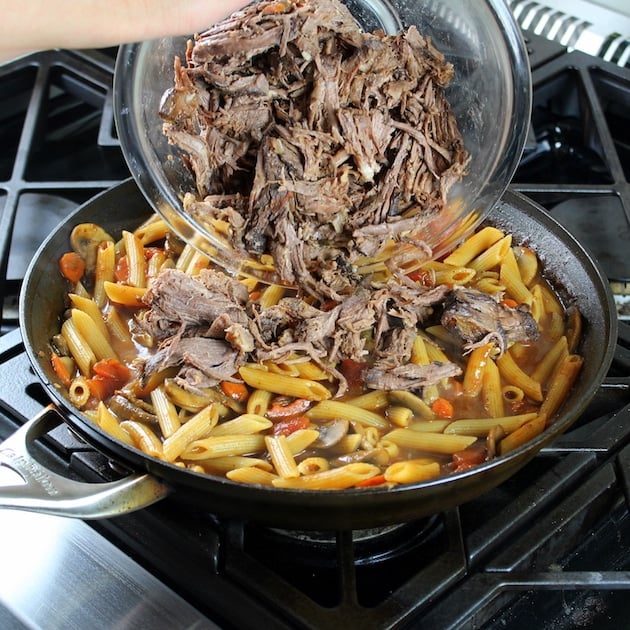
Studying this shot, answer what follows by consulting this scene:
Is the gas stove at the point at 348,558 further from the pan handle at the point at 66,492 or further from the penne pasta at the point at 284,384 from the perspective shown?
the penne pasta at the point at 284,384

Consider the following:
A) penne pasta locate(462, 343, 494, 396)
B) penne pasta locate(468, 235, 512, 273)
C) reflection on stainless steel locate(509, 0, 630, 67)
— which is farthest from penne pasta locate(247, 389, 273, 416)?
reflection on stainless steel locate(509, 0, 630, 67)

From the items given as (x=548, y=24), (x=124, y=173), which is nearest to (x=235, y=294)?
(x=124, y=173)

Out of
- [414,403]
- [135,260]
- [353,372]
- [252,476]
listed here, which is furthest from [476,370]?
[135,260]

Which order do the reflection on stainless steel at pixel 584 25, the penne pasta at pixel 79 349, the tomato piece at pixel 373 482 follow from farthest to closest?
the reflection on stainless steel at pixel 584 25
the penne pasta at pixel 79 349
the tomato piece at pixel 373 482

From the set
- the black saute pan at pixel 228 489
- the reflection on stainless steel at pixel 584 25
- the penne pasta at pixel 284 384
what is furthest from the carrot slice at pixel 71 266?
the reflection on stainless steel at pixel 584 25

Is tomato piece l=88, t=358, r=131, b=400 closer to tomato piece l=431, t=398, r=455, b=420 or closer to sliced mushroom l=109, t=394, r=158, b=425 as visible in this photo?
sliced mushroom l=109, t=394, r=158, b=425

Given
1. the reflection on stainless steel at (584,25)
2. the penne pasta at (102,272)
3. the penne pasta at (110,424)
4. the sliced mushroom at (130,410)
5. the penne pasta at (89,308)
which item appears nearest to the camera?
the penne pasta at (110,424)
